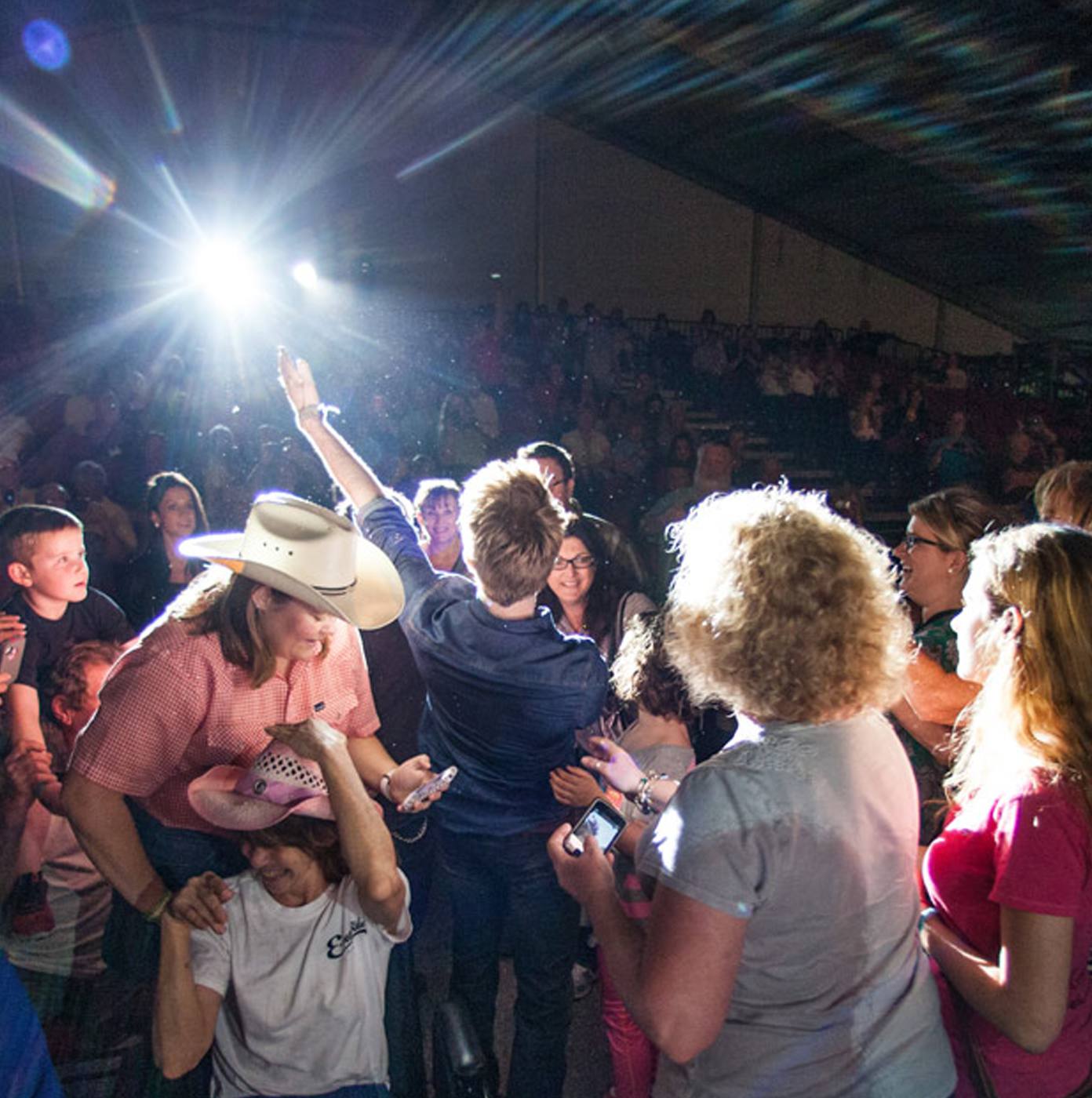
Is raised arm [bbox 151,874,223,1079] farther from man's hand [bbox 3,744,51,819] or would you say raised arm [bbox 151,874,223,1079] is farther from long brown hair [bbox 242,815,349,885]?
man's hand [bbox 3,744,51,819]

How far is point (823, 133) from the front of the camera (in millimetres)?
11172

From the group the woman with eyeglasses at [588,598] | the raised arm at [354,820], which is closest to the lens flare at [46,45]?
the woman with eyeglasses at [588,598]

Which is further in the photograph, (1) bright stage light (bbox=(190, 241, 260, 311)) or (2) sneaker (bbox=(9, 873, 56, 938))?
(1) bright stage light (bbox=(190, 241, 260, 311))

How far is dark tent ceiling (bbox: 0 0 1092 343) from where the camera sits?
872cm

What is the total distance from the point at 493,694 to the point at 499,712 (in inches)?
2.1

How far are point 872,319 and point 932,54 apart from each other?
23.8 feet

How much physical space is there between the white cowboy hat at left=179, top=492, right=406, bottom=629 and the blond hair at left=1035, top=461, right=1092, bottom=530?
6.56ft

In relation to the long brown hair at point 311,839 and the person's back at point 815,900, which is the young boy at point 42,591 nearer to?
the long brown hair at point 311,839

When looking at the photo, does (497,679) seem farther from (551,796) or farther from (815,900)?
(815,900)

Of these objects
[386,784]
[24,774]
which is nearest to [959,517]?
[386,784]

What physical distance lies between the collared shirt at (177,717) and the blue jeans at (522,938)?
2.04ft

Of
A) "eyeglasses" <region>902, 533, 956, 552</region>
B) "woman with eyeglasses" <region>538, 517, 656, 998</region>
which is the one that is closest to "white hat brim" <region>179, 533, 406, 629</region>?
"woman with eyeglasses" <region>538, 517, 656, 998</region>

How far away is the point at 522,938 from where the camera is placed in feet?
6.55

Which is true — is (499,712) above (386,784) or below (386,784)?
above
